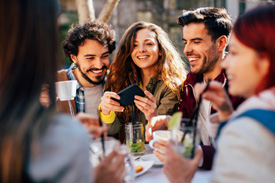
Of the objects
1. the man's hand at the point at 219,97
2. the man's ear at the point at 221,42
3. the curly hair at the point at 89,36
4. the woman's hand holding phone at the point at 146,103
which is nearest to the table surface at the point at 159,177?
the man's hand at the point at 219,97

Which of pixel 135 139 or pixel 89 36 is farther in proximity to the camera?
pixel 89 36

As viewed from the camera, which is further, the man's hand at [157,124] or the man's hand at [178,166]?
the man's hand at [157,124]

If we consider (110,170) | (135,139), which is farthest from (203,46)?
(110,170)

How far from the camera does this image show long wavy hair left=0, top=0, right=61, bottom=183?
2.65 ft

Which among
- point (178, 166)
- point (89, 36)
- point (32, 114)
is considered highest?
point (89, 36)

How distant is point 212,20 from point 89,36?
1.37 m

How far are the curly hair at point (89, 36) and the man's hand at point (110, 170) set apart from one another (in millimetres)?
1998

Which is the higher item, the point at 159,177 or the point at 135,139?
the point at 135,139

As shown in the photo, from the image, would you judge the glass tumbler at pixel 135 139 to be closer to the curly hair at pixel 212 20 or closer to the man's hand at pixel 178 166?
the man's hand at pixel 178 166

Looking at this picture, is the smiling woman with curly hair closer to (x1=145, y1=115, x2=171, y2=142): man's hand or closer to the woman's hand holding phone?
the woman's hand holding phone

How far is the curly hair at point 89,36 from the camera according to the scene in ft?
9.61

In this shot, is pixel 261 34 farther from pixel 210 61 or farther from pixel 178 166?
pixel 210 61

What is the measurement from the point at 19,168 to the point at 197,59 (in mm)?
2072

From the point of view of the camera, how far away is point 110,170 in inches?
43.1
